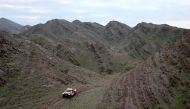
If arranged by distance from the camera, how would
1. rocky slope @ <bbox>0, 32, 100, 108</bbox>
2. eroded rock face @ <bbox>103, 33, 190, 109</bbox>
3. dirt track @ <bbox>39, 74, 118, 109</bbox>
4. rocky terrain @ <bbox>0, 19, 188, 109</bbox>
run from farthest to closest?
rocky slope @ <bbox>0, 32, 100, 108</bbox>
rocky terrain @ <bbox>0, 19, 188, 109</bbox>
dirt track @ <bbox>39, 74, 118, 109</bbox>
eroded rock face @ <bbox>103, 33, 190, 109</bbox>

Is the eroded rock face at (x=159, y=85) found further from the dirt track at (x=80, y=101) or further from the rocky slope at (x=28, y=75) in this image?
the rocky slope at (x=28, y=75)

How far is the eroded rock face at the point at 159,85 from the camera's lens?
38.7 meters

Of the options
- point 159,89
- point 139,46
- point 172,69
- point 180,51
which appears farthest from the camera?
point 139,46

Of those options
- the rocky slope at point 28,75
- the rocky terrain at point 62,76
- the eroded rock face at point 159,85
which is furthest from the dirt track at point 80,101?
the rocky slope at point 28,75

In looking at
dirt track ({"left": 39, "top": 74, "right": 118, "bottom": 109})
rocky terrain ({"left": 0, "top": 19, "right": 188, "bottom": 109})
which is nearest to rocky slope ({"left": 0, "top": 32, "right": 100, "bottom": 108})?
rocky terrain ({"left": 0, "top": 19, "right": 188, "bottom": 109})

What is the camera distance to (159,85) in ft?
140

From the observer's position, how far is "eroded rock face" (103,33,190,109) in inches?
1522

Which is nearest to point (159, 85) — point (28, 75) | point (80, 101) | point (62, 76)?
point (80, 101)

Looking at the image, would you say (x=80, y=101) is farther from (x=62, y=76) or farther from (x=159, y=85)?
(x=62, y=76)

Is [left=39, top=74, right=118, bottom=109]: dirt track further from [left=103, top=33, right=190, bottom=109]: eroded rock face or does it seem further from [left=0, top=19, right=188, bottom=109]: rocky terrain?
[left=103, top=33, right=190, bottom=109]: eroded rock face

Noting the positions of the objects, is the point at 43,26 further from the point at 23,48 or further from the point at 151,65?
the point at 151,65

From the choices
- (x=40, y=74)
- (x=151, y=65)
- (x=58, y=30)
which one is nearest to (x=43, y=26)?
(x=58, y=30)

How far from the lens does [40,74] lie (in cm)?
6097

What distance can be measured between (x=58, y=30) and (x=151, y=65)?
378ft
